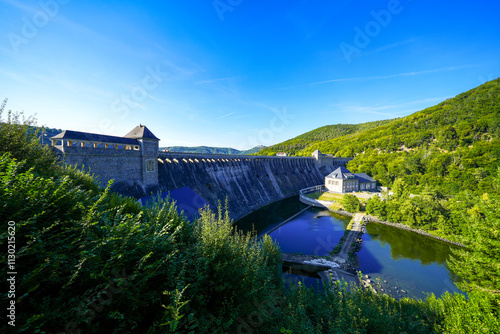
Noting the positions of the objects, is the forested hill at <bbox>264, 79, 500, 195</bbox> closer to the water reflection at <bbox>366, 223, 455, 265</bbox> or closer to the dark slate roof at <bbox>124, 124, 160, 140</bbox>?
the water reflection at <bbox>366, 223, 455, 265</bbox>

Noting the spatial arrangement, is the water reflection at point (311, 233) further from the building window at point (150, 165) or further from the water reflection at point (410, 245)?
the building window at point (150, 165)

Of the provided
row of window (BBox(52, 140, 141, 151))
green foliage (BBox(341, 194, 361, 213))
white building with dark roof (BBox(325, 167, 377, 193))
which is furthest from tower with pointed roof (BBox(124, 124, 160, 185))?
white building with dark roof (BBox(325, 167, 377, 193))

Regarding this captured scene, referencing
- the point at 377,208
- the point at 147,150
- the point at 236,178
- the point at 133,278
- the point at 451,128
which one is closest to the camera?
the point at 133,278

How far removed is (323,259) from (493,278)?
12.1 meters

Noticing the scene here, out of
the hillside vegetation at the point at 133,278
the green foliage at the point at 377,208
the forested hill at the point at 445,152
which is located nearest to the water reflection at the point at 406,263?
the green foliage at the point at 377,208

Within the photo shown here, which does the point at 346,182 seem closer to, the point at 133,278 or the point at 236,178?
the point at 236,178

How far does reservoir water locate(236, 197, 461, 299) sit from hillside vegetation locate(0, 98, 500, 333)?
906cm

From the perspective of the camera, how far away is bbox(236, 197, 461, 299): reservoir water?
1764cm

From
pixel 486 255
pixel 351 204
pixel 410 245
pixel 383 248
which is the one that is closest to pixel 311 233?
pixel 383 248

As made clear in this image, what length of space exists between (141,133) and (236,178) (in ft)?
74.3

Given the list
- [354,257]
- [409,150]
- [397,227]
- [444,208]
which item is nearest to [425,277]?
[354,257]

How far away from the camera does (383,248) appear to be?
78.9ft

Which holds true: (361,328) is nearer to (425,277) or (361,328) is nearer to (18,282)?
(18,282)

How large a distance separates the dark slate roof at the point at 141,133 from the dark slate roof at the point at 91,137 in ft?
2.91
